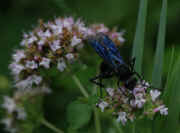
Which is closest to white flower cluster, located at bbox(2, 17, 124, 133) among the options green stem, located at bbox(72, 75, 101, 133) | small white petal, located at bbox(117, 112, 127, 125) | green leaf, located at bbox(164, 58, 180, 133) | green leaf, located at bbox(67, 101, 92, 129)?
green stem, located at bbox(72, 75, 101, 133)

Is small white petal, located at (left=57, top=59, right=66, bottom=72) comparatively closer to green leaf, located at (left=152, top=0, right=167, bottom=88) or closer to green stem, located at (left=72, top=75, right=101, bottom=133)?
green stem, located at (left=72, top=75, right=101, bottom=133)

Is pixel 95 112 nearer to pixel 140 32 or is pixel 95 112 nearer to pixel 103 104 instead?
pixel 103 104

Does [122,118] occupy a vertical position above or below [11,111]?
below

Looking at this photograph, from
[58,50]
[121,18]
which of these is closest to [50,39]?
[58,50]

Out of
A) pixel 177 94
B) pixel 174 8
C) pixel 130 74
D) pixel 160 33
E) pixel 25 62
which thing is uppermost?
pixel 174 8

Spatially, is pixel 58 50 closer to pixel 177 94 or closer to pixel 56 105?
pixel 177 94

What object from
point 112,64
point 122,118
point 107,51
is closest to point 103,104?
point 122,118
